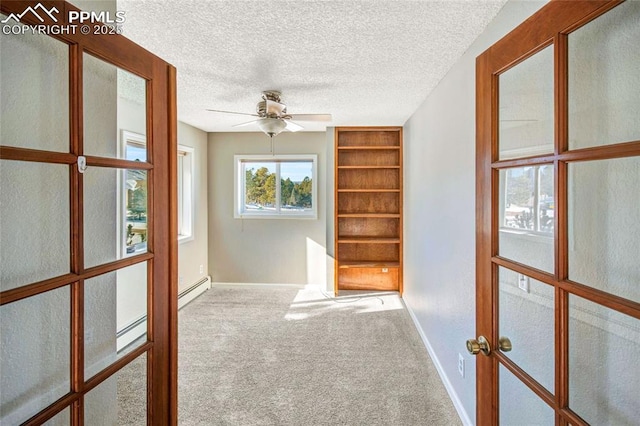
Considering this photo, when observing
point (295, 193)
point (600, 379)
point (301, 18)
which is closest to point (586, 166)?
point (600, 379)

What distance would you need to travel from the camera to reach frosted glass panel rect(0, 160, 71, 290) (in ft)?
2.64

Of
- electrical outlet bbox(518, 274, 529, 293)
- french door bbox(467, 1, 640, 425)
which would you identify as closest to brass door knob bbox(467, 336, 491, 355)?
french door bbox(467, 1, 640, 425)

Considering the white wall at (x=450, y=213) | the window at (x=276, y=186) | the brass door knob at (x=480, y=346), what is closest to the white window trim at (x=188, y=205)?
the window at (x=276, y=186)

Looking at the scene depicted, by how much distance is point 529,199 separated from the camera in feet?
3.43

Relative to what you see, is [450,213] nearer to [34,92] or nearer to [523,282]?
[523,282]

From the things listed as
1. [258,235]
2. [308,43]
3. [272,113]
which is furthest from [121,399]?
[258,235]

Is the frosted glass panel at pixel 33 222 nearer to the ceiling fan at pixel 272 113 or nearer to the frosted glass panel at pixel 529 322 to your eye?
the frosted glass panel at pixel 529 322

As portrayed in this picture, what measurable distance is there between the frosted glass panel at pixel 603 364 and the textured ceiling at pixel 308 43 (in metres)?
1.52

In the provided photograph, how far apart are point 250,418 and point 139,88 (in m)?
2.09

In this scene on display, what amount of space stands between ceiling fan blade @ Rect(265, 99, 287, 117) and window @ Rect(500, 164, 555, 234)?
2218 mm

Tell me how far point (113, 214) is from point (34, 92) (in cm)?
44

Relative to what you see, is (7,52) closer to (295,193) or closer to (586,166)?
(586,166)

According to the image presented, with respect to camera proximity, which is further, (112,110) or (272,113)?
(272,113)

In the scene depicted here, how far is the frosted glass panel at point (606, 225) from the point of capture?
2.39 ft
